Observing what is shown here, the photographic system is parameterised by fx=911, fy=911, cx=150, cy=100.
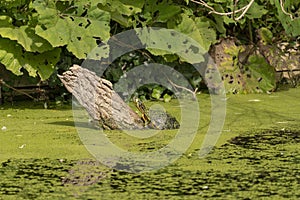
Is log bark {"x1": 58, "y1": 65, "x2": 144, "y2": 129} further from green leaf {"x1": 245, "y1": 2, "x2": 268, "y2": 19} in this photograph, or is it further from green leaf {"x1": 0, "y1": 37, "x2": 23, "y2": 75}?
green leaf {"x1": 245, "y1": 2, "x2": 268, "y2": 19}

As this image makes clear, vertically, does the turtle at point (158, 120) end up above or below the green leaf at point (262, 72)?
below

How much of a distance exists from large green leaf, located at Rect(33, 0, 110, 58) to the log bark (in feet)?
1.48

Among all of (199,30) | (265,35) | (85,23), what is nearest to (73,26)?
(85,23)

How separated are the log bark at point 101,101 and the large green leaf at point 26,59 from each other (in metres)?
0.66

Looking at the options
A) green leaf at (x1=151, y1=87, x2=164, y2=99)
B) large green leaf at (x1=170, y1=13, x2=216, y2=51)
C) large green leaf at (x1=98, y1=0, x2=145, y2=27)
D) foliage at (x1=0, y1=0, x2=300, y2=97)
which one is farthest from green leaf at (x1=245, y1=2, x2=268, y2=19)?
large green leaf at (x1=98, y1=0, x2=145, y2=27)

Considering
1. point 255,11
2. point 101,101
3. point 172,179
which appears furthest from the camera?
point 255,11

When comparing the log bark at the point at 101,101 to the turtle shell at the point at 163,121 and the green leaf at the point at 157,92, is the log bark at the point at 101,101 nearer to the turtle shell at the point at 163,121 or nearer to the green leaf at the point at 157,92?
the turtle shell at the point at 163,121

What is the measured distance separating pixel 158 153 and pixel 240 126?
94cm

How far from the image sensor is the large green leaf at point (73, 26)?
5.54 m

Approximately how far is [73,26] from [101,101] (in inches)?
28.5

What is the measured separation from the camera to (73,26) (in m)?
5.63

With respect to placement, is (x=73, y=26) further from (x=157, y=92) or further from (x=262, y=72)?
(x=262, y=72)

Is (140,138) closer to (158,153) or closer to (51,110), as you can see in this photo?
(158,153)

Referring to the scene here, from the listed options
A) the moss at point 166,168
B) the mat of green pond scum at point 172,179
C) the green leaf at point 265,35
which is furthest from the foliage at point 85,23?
the mat of green pond scum at point 172,179
